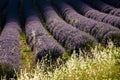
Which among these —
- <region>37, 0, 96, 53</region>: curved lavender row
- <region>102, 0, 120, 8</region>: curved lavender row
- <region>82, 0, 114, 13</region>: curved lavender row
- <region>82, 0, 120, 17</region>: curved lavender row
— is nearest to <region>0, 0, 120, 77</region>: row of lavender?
<region>37, 0, 96, 53</region>: curved lavender row

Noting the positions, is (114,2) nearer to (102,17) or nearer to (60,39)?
(102,17)

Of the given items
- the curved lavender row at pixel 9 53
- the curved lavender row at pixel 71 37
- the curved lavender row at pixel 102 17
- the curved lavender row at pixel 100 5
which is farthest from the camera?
the curved lavender row at pixel 100 5

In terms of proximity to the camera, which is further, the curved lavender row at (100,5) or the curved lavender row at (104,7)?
the curved lavender row at (100,5)

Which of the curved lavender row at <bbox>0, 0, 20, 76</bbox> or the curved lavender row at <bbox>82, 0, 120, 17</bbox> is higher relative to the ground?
the curved lavender row at <bbox>0, 0, 20, 76</bbox>

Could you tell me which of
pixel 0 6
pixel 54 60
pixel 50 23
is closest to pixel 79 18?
pixel 50 23

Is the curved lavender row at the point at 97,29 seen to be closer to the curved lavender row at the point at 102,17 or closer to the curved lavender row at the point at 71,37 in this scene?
the curved lavender row at the point at 71,37

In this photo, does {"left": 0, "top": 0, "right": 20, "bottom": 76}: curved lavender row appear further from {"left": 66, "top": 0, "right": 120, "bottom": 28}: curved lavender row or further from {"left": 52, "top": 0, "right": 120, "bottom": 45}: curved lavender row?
{"left": 66, "top": 0, "right": 120, "bottom": 28}: curved lavender row

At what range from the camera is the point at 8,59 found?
47.1 feet

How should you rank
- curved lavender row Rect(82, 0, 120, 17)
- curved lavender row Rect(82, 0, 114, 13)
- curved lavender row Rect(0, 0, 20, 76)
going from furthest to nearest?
curved lavender row Rect(82, 0, 114, 13) → curved lavender row Rect(82, 0, 120, 17) → curved lavender row Rect(0, 0, 20, 76)

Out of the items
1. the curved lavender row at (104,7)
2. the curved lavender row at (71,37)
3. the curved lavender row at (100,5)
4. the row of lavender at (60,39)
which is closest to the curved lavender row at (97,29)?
the row of lavender at (60,39)

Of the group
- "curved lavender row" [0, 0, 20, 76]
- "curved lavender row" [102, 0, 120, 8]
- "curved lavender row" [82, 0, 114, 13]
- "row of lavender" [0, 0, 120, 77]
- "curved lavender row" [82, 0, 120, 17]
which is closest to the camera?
"curved lavender row" [0, 0, 20, 76]

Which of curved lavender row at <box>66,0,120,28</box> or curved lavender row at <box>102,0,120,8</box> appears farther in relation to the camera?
curved lavender row at <box>102,0,120,8</box>

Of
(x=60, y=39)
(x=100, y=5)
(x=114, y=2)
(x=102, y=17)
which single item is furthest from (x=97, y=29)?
(x=114, y=2)

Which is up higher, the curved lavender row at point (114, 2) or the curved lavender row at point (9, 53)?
the curved lavender row at point (9, 53)
